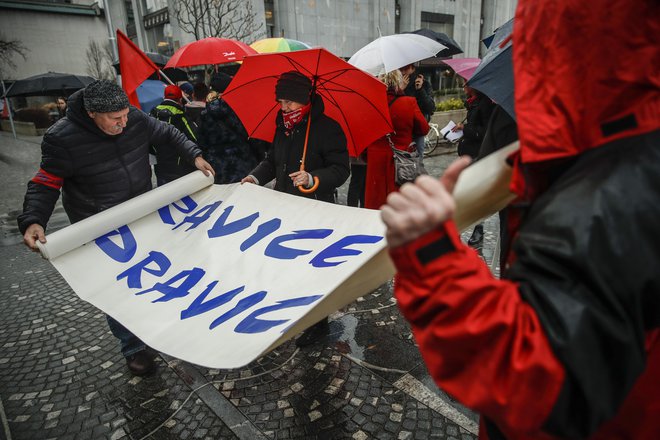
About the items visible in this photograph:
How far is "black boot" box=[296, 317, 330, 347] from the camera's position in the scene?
3227mm

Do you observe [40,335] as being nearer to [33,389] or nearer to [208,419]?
[33,389]

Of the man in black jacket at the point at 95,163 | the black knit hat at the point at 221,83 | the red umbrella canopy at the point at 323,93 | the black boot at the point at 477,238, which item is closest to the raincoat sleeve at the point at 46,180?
the man in black jacket at the point at 95,163

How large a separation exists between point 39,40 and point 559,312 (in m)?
44.2

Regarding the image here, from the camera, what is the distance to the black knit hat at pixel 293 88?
3.03 m

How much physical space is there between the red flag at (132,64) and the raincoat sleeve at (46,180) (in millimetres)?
2101

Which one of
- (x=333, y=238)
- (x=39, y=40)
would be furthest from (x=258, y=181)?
(x=39, y=40)

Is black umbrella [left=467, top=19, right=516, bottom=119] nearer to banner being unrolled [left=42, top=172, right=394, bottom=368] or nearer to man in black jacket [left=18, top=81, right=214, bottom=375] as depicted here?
banner being unrolled [left=42, top=172, right=394, bottom=368]

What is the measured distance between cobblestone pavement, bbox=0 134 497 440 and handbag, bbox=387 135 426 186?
5.19ft

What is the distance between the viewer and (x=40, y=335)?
3590 millimetres

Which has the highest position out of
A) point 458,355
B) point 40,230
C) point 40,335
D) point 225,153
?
point 458,355

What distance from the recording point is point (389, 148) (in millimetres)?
4711

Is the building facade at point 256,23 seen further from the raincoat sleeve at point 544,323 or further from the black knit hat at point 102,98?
the raincoat sleeve at point 544,323

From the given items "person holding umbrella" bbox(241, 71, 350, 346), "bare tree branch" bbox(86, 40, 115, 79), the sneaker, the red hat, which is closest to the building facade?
"bare tree branch" bbox(86, 40, 115, 79)

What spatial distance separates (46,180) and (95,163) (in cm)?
30
